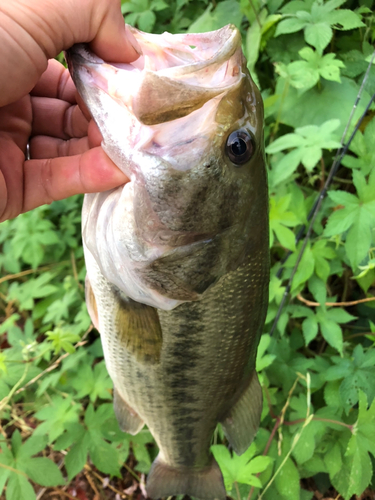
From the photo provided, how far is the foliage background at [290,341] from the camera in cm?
128

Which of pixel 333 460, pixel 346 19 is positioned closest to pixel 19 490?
pixel 333 460

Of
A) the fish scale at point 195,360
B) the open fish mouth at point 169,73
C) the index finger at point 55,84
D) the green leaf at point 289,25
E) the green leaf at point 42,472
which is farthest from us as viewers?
the green leaf at point 289,25

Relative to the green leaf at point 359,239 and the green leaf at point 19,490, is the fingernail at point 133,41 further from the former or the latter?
the green leaf at point 19,490

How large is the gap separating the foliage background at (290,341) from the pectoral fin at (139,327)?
47 centimetres

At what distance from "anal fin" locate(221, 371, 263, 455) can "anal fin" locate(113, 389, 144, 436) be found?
37 cm

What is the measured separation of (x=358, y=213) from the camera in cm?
129

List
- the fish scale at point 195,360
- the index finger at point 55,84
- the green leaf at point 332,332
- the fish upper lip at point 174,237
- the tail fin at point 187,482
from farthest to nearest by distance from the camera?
1. the green leaf at point 332,332
2. the tail fin at point 187,482
3. the index finger at point 55,84
4. the fish scale at point 195,360
5. the fish upper lip at point 174,237

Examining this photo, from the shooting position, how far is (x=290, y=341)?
180cm

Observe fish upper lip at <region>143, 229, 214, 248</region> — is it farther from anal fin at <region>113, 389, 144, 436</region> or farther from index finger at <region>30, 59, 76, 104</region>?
anal fin at <region>113, 389, 144, 436</region>

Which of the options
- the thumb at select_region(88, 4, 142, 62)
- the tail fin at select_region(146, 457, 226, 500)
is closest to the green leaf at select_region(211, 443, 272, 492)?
the tail fin at select_region(146, 457, 226, 500)

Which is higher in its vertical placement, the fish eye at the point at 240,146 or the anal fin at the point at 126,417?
the fish eye at the point at 240,146

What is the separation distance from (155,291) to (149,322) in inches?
5.3

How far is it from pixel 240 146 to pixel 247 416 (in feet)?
2.95

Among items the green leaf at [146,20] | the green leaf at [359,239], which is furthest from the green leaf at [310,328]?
the green leaf at [146,20]
